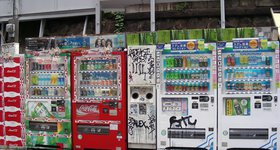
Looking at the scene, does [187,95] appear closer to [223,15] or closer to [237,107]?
[237,107]

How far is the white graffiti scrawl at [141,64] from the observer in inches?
266

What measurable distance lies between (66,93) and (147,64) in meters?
1.88

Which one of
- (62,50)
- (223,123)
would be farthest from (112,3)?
(223,123)

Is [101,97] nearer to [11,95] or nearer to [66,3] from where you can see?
[11,95]

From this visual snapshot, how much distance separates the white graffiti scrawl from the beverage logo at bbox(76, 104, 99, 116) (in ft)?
3.18

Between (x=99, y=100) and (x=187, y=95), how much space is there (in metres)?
1.83

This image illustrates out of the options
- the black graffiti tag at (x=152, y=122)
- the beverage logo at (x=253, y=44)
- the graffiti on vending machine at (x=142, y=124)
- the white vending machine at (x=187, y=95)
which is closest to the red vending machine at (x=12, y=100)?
the graffiti on vending machine at (x=142, y=124)

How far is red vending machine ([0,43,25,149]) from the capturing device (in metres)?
7.91

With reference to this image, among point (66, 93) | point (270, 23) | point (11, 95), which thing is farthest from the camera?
point (270, 23)

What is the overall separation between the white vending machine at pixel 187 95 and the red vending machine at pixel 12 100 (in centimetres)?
329

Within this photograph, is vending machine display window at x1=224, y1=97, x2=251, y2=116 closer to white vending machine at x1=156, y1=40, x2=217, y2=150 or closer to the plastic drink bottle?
the plastic drink bottle

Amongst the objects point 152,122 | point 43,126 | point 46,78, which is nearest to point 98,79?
point 46,78

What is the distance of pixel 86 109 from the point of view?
23.8 feet

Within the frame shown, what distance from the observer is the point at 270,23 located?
1264 centimetres
